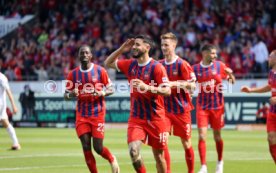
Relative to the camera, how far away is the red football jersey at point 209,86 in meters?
16.6

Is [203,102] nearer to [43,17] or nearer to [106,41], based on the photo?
[106,41]

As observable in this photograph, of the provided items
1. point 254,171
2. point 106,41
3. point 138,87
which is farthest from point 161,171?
point 106,41

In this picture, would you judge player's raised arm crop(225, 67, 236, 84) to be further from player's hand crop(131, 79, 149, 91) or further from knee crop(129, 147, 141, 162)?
player's hand crop(131, 79, 149, 91)

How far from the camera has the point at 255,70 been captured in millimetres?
31797

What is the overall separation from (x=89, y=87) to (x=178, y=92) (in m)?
1.79

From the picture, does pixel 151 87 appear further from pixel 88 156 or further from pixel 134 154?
pixel 88 156

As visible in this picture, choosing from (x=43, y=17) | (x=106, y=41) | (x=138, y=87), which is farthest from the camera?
(x=43, y=17)

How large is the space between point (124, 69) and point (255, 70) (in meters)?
19.7

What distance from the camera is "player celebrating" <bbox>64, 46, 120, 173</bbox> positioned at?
14.2 meters

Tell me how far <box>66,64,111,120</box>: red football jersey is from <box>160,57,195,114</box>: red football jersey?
3.92 ft

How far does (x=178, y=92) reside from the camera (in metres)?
14.9

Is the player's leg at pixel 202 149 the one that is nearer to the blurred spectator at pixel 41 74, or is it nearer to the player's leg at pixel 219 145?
the player's leg at pixel 219 145

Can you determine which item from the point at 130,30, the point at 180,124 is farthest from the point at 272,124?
the point at 130,30

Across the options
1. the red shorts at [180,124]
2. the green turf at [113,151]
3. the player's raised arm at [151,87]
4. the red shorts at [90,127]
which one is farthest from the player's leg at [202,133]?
the player's raised arm at [151,87]
